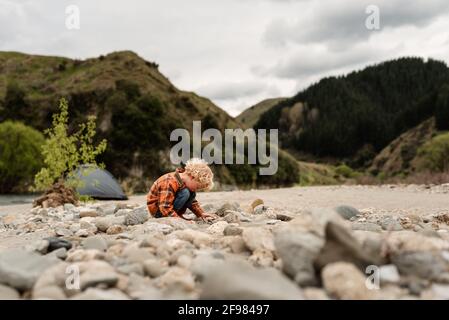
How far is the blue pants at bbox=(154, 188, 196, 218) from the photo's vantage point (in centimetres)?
675

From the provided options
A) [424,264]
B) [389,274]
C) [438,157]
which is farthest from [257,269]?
[438,157]

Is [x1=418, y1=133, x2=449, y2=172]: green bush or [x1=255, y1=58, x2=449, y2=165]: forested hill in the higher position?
[x1=255, y1=58, x2=449, y2=165]: forested hill

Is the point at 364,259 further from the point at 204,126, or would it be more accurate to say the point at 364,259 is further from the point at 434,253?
the point at 204,126

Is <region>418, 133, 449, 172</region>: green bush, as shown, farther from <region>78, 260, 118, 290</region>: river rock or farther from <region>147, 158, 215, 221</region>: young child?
<region>78, 260, 118, 290</region>: river rock

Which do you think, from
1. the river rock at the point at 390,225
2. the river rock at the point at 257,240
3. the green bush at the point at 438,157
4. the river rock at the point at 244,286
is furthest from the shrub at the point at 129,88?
the river rock at the point at 244,286

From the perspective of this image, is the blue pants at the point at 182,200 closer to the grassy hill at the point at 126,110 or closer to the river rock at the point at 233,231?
the river rock at the point at 233,231

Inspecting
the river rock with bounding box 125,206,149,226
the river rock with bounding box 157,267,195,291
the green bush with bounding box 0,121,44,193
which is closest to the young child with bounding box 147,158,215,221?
the river rock with bounding box 125,206,149,226

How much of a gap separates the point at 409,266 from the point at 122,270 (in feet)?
7.30

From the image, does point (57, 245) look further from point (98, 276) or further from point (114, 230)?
point (98, 276)

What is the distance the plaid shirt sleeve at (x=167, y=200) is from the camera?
6.67 meters

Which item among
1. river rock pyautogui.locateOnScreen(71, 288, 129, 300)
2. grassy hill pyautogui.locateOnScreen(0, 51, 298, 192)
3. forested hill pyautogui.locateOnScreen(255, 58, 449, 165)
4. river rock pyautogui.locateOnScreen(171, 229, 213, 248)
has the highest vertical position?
forested hill pyautogui.locateOnScreen(255, 58, 449, 165)

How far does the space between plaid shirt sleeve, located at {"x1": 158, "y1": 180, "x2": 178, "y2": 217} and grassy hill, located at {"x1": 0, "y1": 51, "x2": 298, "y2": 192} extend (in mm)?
28547

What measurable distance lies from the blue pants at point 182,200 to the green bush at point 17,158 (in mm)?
27877
